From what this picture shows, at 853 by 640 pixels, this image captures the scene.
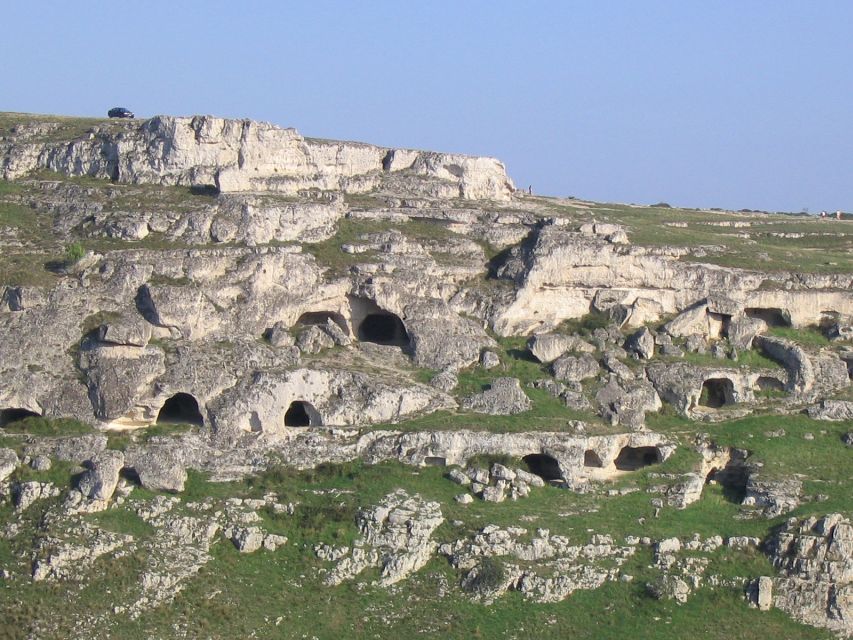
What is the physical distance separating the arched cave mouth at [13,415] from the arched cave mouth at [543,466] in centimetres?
1724

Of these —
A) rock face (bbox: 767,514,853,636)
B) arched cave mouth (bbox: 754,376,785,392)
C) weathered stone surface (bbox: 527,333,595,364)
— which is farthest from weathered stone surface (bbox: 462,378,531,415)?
rock face (bbox: 767,514,853,636)

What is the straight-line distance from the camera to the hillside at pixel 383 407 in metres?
40.4

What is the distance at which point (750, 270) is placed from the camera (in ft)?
183

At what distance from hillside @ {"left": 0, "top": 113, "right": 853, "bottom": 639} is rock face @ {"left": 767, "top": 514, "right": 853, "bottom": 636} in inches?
4.2

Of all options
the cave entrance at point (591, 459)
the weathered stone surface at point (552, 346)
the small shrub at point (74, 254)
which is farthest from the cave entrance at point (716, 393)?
the small shrub at point (74, 254)

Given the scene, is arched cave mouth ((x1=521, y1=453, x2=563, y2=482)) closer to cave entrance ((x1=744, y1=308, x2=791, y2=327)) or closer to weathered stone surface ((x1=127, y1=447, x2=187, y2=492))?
weathered stone surface ((x1=127, y1=447, x2=187, y2=492))

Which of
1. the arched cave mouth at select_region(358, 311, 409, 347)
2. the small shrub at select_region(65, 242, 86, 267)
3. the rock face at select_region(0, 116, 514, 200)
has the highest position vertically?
the rock face at select_region(0, 116, 514, 200)

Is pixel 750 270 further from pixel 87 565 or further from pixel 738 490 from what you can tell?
pixel 87 565

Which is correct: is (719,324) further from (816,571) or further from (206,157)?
(206,157)

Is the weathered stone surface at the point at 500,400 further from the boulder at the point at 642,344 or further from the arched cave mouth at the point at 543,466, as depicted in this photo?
the boulder at the point at 642,344

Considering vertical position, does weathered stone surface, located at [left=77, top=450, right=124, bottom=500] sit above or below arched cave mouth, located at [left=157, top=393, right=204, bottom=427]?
below

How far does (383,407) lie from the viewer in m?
→ 46.8

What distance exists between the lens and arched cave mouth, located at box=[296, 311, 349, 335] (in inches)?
2032

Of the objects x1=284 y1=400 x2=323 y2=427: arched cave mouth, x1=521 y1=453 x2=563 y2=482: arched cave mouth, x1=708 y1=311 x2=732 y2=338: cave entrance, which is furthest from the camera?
x1=708 y1=311 x2=732 y2=338: cave entrance
